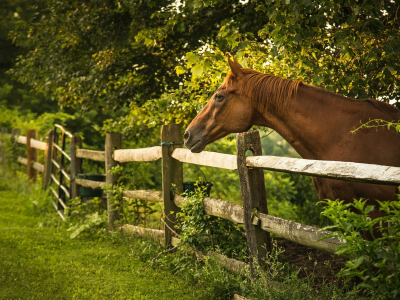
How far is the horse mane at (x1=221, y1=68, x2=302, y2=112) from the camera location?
11.6ft

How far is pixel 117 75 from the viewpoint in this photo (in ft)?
25.2

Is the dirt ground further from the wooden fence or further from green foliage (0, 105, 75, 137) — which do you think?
green foliage (0, 105, 75, 137)

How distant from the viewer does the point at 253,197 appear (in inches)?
138

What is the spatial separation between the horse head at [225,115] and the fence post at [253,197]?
9.5 inches

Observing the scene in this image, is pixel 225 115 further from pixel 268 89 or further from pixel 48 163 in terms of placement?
pixel 48 163

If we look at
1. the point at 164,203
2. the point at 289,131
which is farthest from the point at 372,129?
the point at 164,203

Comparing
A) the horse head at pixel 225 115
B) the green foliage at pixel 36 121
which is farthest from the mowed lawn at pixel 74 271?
the green foliage at pixel 36 121

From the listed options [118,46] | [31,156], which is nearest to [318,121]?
[118,46]

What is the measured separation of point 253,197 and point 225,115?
32.4 inches

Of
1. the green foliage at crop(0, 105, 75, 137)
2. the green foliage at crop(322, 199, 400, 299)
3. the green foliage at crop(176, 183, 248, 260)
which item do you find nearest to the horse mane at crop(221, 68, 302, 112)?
the green foliage at crop(176, 183, 248, 260)

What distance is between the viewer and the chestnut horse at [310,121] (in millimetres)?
3137

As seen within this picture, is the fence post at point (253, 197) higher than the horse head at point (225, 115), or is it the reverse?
the horse head at point (225, 115)

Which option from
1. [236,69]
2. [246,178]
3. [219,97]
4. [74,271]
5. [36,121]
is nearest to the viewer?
[246,178]

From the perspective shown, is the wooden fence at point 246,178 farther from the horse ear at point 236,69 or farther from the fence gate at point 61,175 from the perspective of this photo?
the fence gate at point 61,175
